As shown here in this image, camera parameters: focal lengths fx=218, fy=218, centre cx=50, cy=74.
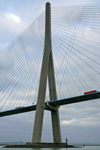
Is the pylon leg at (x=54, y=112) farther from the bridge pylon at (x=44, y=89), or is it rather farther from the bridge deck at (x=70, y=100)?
the bridge deck at (x=70, y=100)

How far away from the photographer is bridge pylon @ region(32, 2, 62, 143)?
28.1 metres

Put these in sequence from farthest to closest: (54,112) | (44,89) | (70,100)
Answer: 1. (54,112)
2. (70,100)
3. (44,89)

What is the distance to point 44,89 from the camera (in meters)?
28.7

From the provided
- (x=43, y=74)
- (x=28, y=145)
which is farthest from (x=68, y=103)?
(x=28, y=145)

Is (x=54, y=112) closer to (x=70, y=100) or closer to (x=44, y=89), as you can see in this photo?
(x=70, y=100)

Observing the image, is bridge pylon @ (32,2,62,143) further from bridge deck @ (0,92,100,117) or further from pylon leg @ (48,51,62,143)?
bridge deck @ (0,92,100,117)

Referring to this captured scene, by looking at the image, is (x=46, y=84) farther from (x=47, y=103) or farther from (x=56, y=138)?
(x=56, y=138)

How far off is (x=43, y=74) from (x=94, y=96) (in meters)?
7.34

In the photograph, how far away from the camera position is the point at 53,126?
31375 mm

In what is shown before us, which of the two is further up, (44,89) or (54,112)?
(44,89)

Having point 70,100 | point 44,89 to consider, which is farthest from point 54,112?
point 44,89

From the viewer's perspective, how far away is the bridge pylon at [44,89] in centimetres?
2808

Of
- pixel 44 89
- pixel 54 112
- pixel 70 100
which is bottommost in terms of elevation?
pixel 54 112

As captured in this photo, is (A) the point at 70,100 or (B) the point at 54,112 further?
(B) the point at 54,112
